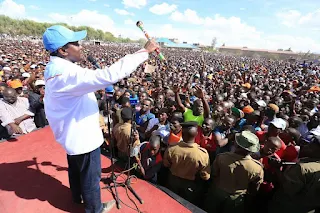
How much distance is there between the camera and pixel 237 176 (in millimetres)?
2406

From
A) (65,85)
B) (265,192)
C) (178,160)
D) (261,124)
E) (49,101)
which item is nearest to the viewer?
(65,85)

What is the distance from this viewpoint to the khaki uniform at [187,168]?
102 inches

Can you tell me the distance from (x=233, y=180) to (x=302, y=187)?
2.40ft

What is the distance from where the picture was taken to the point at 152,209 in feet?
7.13

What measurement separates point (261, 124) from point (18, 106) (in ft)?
16.9

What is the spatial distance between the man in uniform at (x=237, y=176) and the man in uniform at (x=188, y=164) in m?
0.19

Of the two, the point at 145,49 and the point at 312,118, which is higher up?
the point at 145,49

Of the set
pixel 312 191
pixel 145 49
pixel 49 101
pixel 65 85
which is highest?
pixel 145 49

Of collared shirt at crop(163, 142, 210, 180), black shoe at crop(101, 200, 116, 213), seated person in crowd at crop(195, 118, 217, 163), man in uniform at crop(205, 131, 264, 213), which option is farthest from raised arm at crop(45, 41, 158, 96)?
seated person in crowd at crop(195, 118, 217, 163)

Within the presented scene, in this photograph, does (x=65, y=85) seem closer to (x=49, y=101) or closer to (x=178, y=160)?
(x=49, y=101)

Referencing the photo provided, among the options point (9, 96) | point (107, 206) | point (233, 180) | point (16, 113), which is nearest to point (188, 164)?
point (233, 180)

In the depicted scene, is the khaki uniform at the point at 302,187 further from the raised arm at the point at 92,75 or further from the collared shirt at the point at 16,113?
the collared shirt at the point at 16,113

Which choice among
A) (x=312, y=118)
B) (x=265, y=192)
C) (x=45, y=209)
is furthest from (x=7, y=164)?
(x=312, y=118)

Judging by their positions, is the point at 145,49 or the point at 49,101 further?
the point at 49,101
